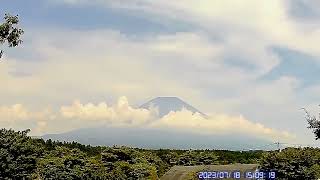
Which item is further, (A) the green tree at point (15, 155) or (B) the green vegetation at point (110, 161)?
(B) the green vegetation at point (110, 161)

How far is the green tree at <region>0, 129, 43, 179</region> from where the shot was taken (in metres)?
50.3

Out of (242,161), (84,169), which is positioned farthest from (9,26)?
(242,161)

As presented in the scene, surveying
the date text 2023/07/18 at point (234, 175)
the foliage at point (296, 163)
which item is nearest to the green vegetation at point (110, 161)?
the foliage at point (296, 163)

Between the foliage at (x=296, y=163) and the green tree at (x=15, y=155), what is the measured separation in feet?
86.8

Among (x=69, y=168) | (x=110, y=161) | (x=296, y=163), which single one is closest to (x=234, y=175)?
(x=296, y=163)

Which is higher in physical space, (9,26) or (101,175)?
(9,26)

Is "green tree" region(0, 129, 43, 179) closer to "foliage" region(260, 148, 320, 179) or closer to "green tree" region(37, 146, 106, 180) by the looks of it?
"green tree" region(37, 146, 106, 180)

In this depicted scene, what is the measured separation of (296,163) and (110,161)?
33.7m

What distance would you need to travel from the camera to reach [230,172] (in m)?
63.1

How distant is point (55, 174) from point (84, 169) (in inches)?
151

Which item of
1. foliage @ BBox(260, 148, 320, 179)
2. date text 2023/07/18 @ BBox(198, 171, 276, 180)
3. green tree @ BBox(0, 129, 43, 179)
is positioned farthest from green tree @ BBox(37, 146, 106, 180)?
foliage @ BBox(260, 148, 320, 179)

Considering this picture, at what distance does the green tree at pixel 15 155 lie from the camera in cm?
5034

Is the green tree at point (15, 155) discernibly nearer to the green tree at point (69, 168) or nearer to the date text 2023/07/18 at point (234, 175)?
the green tree at point (69, 168)

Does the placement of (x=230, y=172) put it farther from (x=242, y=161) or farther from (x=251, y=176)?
(x=242, y=161)
